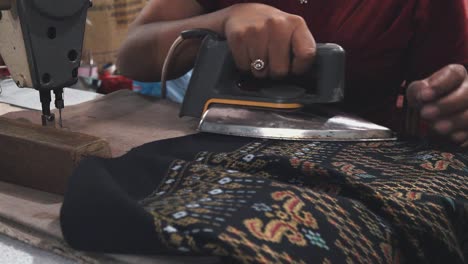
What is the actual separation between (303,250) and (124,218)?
140 millimetres

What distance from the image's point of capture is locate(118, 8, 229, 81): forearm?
2.98 ft

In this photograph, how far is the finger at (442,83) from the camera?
680 millimetres

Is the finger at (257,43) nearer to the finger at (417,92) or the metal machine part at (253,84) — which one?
the metal machine part at (253,84)

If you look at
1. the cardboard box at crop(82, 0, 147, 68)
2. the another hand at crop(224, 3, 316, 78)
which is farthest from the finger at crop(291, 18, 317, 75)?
the cardboard box at crop(82, 0, 147, 68)

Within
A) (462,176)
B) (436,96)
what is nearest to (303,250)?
(462,176)

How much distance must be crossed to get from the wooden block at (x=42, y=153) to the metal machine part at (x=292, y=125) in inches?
7.4

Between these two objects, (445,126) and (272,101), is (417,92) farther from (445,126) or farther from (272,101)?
(272,101)

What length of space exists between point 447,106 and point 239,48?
0.29 m

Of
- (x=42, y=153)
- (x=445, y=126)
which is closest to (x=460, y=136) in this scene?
(x=445, y=126)

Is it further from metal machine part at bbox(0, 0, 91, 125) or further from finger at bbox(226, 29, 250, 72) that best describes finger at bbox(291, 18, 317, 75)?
metal machine part at bbox(0, 0, 91, 125)

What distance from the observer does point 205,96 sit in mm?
767

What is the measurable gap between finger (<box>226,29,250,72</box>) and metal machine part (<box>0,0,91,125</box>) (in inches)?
7.8

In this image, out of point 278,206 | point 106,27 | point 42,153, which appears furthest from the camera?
point 106,27

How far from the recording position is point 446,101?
2.23ft
